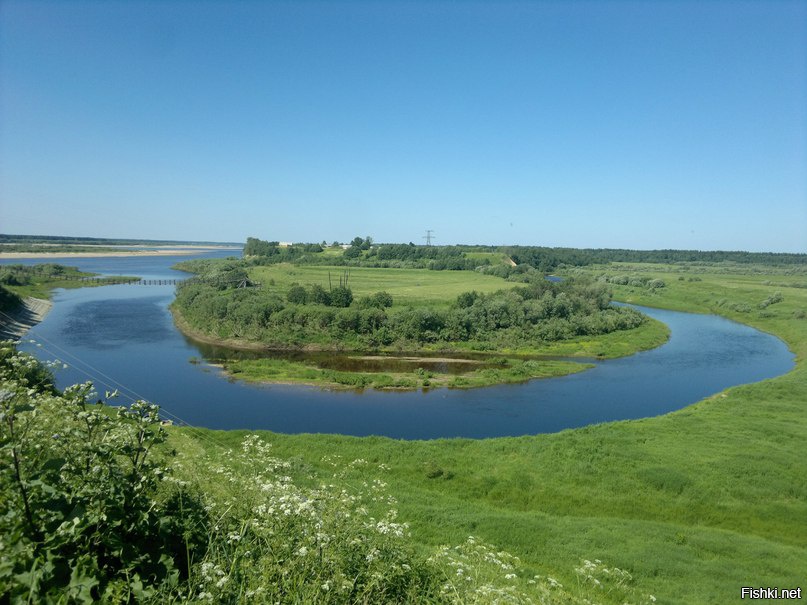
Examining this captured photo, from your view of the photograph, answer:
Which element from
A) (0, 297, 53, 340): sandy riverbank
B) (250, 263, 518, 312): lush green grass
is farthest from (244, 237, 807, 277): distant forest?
(0, 297, 53, 340): sandy riverbank

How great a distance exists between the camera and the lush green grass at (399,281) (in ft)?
155

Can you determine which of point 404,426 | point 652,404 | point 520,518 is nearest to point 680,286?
point 652,404

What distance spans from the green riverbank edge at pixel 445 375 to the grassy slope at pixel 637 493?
9189 millimetres

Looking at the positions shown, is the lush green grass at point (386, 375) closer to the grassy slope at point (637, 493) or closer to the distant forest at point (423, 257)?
the grassy slope at point (637, 493)

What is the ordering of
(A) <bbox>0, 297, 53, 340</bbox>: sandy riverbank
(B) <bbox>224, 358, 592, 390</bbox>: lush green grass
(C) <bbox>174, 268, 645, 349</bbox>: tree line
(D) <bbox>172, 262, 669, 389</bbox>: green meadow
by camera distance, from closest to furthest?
(B) <bbox>224, 358, 592, 390</bbox>: lush green grass → (D) <bbox>172, 262, 669, 389</bbox>: green meadow → (A) <bbox>0, 297, 53, 340</bbox>: sandy riverbank → (C) <bbox>174, 268, 645, 349</bbox>: tree line

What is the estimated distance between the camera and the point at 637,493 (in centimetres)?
1299

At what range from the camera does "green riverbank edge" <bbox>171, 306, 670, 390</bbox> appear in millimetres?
26047

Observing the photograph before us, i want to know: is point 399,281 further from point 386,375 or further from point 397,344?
point 386,375

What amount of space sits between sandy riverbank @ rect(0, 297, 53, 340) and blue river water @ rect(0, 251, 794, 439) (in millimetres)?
1315

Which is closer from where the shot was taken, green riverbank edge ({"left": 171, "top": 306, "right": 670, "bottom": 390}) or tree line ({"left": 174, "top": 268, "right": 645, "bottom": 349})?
green riverbank edge ({"left": 171, "top": 306, "right": 670, "bottom": 390})

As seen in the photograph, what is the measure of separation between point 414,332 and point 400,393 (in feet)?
34.8

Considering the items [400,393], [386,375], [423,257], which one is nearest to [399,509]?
[400,393]

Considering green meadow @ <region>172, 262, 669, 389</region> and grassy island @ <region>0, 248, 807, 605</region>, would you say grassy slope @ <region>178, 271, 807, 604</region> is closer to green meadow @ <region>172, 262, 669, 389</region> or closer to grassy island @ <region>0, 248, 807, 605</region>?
grassy island @ <region>0, 248, 807, 605</region>

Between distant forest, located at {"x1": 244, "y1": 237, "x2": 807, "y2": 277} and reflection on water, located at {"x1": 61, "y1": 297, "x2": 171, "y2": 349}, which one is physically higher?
distant forest, located at {"x1": 244, "y1": 237, "x2": 807, "y2": 277}
